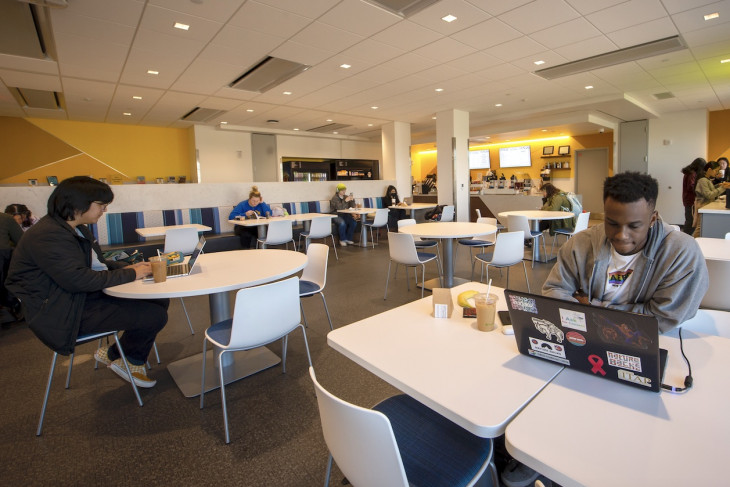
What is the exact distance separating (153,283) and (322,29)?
128 inches

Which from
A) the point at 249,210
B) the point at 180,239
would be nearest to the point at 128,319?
the point at 180,239

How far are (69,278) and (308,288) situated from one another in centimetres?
144

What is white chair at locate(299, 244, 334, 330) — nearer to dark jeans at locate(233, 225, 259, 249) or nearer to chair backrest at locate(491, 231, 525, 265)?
chair backrest at locate(491, 231, 525, 265)

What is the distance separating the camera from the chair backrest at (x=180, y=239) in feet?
15.2

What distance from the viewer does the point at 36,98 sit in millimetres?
6441

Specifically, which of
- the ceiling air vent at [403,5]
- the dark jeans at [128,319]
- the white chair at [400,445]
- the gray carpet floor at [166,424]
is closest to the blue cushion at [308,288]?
the gray carpet floor at [166,424]

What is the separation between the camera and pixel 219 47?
14.4 ft

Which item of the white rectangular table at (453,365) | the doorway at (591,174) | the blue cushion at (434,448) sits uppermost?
the doorway at (591,174)

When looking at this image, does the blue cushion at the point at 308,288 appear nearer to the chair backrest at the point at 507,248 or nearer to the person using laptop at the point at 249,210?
the chair backrest at the point at 507,248

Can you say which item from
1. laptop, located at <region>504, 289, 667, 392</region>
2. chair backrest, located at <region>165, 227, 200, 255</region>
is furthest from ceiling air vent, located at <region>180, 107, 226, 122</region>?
laptop, located at <region>504, 289, 667, 392</region>

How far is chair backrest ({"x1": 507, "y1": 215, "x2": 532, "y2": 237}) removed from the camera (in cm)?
485

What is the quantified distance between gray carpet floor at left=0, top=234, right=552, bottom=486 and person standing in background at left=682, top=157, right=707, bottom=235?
747cm

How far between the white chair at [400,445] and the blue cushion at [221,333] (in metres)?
1.05

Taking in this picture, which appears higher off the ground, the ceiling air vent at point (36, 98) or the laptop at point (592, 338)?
the ceiling air vent at point (36, 98)
